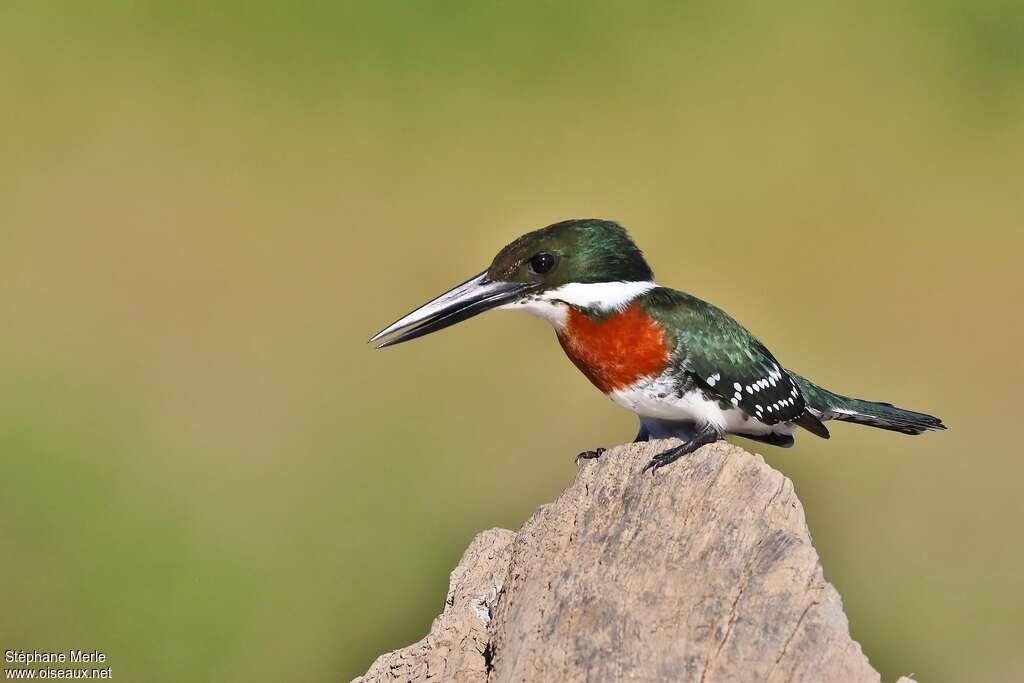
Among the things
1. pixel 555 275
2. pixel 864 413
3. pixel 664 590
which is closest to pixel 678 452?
pixel 664 590

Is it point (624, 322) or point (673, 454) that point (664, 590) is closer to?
point (673, 454)

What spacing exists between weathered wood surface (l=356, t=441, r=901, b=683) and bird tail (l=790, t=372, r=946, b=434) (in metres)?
1.01

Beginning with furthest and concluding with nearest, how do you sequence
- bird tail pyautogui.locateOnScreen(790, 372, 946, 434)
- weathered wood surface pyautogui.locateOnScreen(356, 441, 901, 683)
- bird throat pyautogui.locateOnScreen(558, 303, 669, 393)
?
bird tail pyautogui.locateOnScreen(790, 372, 946, 434) → bird throat pyautogui.locateOnScreen(558, 303, 669, 393) → weathered wood surface pyautogui.locateOnScreen(356, 441, 901, 683)

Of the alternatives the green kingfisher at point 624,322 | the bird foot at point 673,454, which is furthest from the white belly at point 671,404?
the bird foot at point 673,454

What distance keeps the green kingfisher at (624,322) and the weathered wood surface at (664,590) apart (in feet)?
1.36

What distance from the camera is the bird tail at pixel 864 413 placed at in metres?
3.85

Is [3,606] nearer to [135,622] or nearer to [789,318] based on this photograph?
[135,622]

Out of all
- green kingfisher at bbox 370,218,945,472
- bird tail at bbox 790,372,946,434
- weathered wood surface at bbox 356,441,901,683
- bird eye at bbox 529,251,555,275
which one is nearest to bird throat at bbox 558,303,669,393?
green kingfisher at bbox 370,218,945,472

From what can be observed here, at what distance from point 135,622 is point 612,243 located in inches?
112

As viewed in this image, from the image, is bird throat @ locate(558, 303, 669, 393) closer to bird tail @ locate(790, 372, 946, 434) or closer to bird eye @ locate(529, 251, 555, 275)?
bird eye @ locate(529, 251, 555, 275)

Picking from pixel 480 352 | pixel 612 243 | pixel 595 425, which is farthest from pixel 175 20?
pixel 612 243

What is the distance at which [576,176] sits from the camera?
7.31 metres

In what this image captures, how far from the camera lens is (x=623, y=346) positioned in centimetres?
339

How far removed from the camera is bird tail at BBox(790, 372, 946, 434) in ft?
12.6
